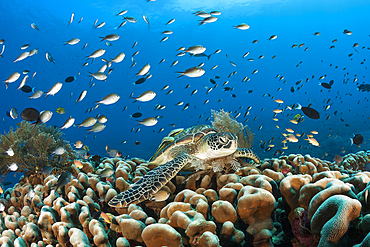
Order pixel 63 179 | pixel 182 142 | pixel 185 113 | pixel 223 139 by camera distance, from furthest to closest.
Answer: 1. pixel 185 113
2. pixel 182 142
3. pixel 223 139
4. pixel 63 179

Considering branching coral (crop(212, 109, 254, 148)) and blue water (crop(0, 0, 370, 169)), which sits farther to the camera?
blue water (crop(0, 0, 370, 169))

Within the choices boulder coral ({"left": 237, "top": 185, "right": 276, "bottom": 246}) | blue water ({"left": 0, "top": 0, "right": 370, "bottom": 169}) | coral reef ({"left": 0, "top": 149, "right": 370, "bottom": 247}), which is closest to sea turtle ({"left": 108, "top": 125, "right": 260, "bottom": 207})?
coral reef ({"left": 0, "top": 149, "right": 370, "bottom": 247})

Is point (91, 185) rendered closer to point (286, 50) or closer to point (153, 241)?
point (153, 241)

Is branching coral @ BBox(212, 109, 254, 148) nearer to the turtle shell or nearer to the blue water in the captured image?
the turtle shell

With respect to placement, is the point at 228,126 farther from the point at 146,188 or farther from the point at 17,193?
the point at 17,193

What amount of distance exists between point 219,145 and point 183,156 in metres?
0.80

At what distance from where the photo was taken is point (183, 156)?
369 cm

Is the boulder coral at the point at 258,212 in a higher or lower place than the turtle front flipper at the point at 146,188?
higher

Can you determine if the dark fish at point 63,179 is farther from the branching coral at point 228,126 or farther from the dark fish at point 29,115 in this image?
the branching coral at point 228,126

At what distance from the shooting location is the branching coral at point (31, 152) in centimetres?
449

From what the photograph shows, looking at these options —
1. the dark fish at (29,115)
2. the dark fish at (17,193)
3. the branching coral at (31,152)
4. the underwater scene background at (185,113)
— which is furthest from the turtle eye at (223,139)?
the dark fish at (17,193)

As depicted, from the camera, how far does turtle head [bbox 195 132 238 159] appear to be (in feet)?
10.8

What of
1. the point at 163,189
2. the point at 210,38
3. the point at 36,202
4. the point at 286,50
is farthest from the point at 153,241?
the point at 286,50

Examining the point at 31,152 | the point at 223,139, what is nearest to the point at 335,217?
the point at 223,139
